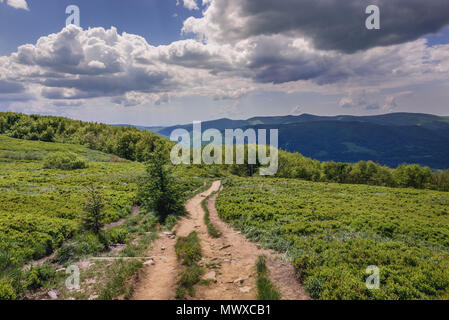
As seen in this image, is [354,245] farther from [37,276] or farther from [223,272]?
[37,276]

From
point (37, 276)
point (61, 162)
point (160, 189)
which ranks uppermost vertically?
point (61, 162)

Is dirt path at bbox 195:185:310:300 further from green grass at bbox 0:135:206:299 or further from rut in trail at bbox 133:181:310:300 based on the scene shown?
green grass at bbox 0:135:206:299

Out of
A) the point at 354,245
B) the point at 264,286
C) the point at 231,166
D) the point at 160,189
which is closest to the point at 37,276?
the point at 264,286

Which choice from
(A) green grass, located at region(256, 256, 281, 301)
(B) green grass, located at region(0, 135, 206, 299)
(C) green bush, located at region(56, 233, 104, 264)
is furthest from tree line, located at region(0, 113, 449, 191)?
(A) green grass, located at region(256, 256, 281, 301)

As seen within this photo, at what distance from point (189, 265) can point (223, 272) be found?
1911 millimetres

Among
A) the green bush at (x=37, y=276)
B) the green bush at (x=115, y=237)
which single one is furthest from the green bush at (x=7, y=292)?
the green bush at (x=115, y=237)

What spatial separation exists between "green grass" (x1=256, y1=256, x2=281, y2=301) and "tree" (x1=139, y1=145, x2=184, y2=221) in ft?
42.8

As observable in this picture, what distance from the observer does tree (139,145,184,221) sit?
22.0m

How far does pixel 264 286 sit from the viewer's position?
916cm

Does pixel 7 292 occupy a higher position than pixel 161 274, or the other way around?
pixel 7 292

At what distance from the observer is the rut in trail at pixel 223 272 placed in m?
9.02

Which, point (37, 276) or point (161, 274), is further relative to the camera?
point (161, 274)

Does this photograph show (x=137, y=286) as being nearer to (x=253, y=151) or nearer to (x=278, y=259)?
(x=278, y=259)

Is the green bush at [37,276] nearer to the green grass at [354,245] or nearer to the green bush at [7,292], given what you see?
the green bush at [7,292]
